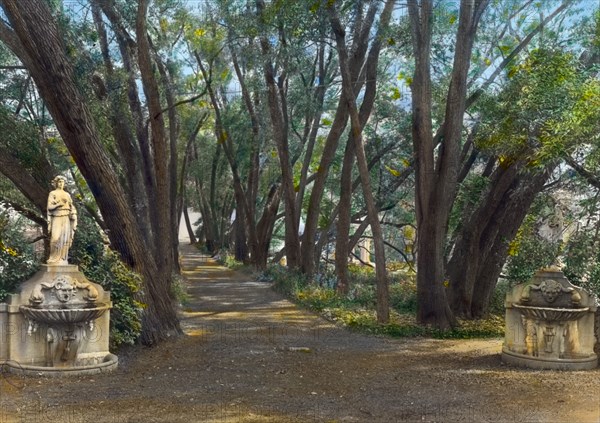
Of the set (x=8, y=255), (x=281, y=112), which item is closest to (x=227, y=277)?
(x=281, y=112)

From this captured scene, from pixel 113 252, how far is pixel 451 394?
605cm

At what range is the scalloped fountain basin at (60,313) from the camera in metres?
10.0

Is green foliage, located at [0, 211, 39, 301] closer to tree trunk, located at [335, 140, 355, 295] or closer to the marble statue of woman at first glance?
the marble statue of woman

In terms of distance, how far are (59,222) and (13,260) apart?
4.49 feet

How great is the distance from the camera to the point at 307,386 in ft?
32.5

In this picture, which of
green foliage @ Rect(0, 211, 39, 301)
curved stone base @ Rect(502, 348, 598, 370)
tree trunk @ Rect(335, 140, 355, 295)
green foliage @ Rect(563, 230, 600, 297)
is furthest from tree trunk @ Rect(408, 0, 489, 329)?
green foliage @ Rect(0, 211, 39, 301)

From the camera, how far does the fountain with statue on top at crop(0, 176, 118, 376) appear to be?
33.3 feet

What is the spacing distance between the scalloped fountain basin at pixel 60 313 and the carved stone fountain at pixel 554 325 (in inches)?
244

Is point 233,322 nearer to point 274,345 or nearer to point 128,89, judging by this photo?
point 274,345

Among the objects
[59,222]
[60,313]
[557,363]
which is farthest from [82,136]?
[557,363]

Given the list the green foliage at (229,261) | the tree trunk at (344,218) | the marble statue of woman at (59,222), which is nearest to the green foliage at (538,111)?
the tree trunk at (344,218)

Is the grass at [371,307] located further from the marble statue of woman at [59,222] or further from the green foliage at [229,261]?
the green foliage at [229,261]

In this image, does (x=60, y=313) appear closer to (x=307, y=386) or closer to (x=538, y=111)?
(x=307, y=386)

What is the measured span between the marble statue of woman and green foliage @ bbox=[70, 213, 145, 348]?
134cm
